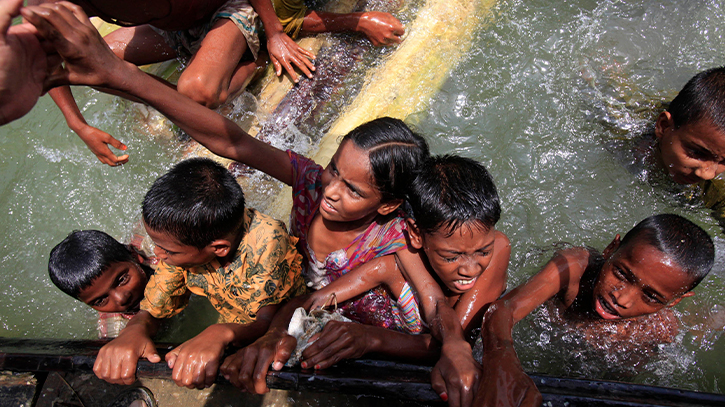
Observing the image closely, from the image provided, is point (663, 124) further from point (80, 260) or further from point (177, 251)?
point (80, 260)

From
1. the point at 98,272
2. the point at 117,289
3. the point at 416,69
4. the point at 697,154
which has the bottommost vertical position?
the point at 117,289

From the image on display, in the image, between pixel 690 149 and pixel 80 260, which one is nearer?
pixel 80 260

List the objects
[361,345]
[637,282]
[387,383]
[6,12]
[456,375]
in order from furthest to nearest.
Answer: [637,282]
[361,345]
[456,375]
[387,383]
[6,12]

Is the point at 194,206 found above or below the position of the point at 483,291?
above

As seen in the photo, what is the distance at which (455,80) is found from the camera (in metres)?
3.51

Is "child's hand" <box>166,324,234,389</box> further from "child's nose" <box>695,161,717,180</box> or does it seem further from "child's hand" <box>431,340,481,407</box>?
"child's nose" <box>695,161,717,180</box>

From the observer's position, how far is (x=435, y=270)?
81.8 inches

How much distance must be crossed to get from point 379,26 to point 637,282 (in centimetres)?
253

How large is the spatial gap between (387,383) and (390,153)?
1007 mm

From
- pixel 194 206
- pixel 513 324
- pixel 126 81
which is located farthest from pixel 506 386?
pixel 126 81

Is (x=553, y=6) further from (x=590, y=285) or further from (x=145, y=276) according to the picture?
(x=145, y=276)

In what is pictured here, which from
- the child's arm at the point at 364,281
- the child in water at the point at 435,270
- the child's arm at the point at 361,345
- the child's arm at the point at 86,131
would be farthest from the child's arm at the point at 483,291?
the child's arm at the point at 86,131

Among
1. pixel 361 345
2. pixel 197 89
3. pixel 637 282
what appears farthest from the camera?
pixel 197 89

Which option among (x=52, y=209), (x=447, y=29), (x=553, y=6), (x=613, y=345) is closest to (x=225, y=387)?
(x=613, y=345)
